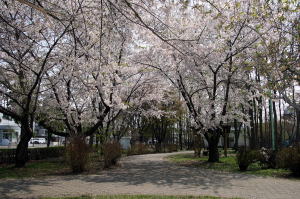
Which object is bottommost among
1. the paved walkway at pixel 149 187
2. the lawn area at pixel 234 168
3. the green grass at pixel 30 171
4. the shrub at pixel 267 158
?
the lawn area at pixel 234 168

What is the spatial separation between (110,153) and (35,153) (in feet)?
29.5

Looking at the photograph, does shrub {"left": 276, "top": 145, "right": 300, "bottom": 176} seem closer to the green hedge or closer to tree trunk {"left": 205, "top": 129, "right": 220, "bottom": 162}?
tree trunk {"left": 205, "top": 129, "right": 220, "bottom": 162}

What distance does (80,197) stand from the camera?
7.33 metres

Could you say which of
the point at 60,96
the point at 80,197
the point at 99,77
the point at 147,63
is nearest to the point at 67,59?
the point at 99,77

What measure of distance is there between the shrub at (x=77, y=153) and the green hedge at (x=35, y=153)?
2.73m

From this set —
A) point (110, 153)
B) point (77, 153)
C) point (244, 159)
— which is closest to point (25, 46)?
point (77, 153)

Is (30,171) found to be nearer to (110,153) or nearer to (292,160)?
(110,153)


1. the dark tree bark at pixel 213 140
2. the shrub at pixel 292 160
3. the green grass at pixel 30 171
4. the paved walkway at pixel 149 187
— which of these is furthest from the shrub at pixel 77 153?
the dark tree bark at pixel 213 140

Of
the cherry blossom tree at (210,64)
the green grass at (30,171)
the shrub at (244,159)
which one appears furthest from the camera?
the cherry blossom tree at (210,64)

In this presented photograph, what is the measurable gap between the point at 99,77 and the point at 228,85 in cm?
763

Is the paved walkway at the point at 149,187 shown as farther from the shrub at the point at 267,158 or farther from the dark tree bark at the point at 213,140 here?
the dark tree bark at the point at 213,140

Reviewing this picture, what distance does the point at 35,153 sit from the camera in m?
21.0

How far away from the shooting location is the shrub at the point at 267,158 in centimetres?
1459

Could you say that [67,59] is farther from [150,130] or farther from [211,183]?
[150,130]
